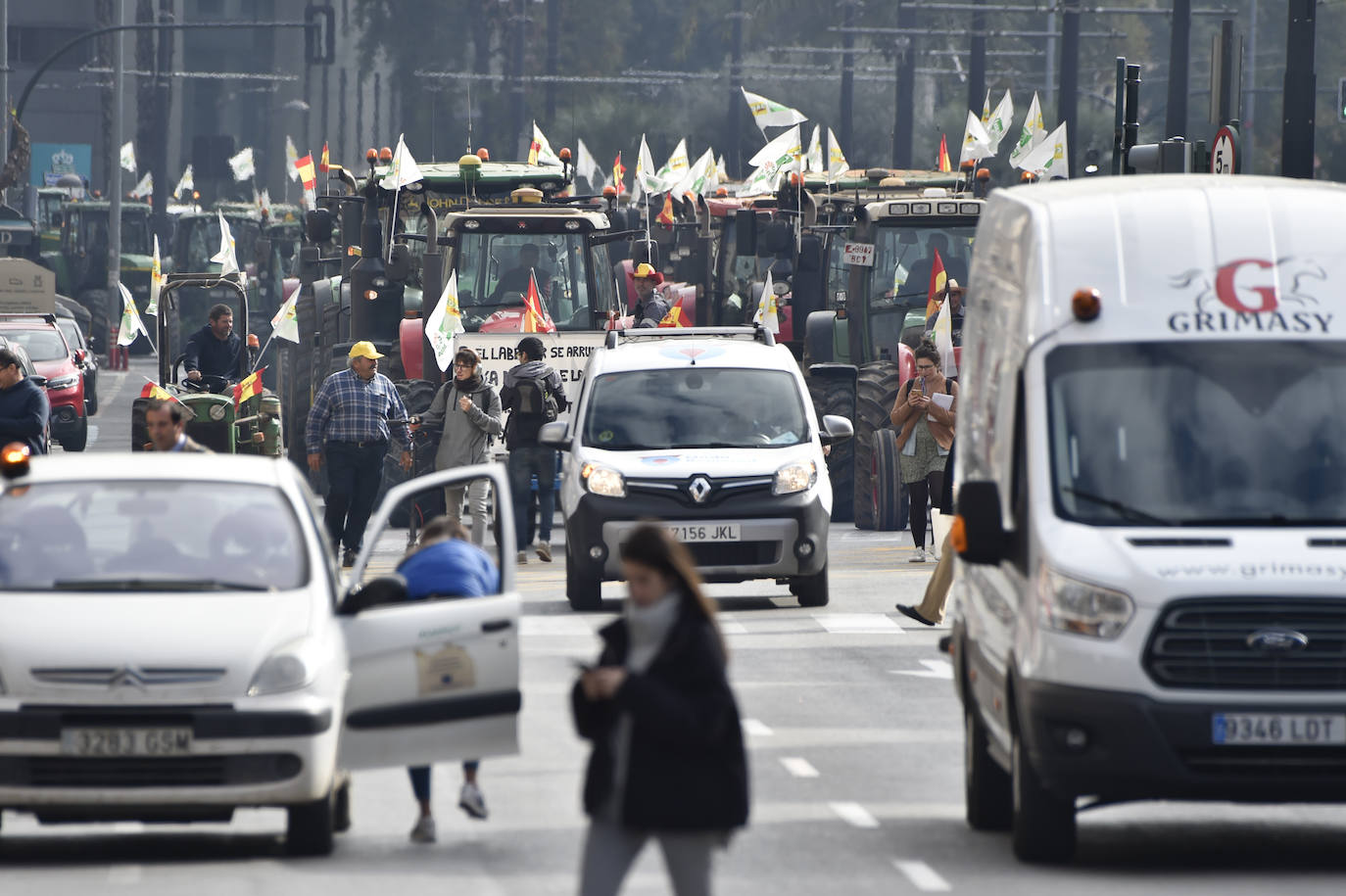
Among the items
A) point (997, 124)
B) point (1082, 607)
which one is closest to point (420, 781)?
point (1082, 607)

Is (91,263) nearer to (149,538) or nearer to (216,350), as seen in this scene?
(216,350)

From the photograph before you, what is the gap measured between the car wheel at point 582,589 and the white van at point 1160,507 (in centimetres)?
782

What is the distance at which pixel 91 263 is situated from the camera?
5675cm

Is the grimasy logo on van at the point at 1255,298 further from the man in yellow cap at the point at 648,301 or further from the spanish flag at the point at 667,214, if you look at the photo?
the spanish flag at the point at 667,214

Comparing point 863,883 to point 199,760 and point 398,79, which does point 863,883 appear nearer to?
point 199,760

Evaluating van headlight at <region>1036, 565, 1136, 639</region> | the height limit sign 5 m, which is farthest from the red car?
van headlight at <region>1036, 565, 1136, 639</region>

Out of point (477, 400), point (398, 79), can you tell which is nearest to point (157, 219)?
point (398, 79)

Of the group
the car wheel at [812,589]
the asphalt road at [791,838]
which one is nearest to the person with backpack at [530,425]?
the car wheel at [812,589]

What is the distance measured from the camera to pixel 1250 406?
9891 mm

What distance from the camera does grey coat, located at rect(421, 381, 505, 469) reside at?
2206 centimetres

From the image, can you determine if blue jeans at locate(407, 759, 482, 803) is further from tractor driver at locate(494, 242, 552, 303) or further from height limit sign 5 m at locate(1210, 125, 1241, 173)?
tractor driver at locate(494, 242, 552, 303)

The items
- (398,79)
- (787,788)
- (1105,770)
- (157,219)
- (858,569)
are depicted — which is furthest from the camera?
(398,79)

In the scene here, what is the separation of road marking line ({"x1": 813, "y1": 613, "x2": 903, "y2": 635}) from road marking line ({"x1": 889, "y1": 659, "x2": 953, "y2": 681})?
57.3 inches

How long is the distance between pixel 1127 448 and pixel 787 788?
2.53 metres
